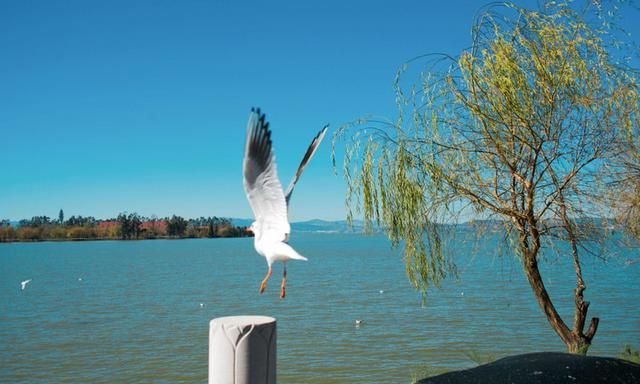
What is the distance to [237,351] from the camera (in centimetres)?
415

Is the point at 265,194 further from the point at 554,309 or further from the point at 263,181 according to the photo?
the point at 554,309

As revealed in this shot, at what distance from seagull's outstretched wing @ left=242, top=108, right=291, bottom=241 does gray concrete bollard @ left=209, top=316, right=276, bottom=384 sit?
0.62m

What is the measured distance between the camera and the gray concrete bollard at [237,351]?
4.14 m

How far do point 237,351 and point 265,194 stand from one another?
1033 mm

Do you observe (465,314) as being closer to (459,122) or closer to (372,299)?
(372,299)

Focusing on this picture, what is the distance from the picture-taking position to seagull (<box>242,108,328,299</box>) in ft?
13.1

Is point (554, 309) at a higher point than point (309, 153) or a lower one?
lower

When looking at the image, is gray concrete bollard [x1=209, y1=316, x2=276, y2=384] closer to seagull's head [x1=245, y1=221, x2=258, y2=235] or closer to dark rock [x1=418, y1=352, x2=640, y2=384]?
seagull's head [x1=245, y1=221, x2=258, y2=235]

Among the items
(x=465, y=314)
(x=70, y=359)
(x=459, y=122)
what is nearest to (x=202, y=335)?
(x=70, y=359)

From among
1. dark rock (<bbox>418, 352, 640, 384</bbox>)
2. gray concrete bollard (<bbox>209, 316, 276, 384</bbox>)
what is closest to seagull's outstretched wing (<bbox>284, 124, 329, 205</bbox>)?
gray concrete bollard (<bbox>209, 316, 276, 384</bbox>)

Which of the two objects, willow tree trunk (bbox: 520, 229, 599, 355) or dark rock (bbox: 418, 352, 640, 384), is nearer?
dark rock (bbox: 418, 352, 640, 384)

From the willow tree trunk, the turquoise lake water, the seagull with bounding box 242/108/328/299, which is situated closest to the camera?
the seagull with bounding box 242/108/328/299

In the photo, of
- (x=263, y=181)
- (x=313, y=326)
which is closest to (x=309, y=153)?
(x=263, y=181)

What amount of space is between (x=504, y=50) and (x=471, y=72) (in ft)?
1.60
